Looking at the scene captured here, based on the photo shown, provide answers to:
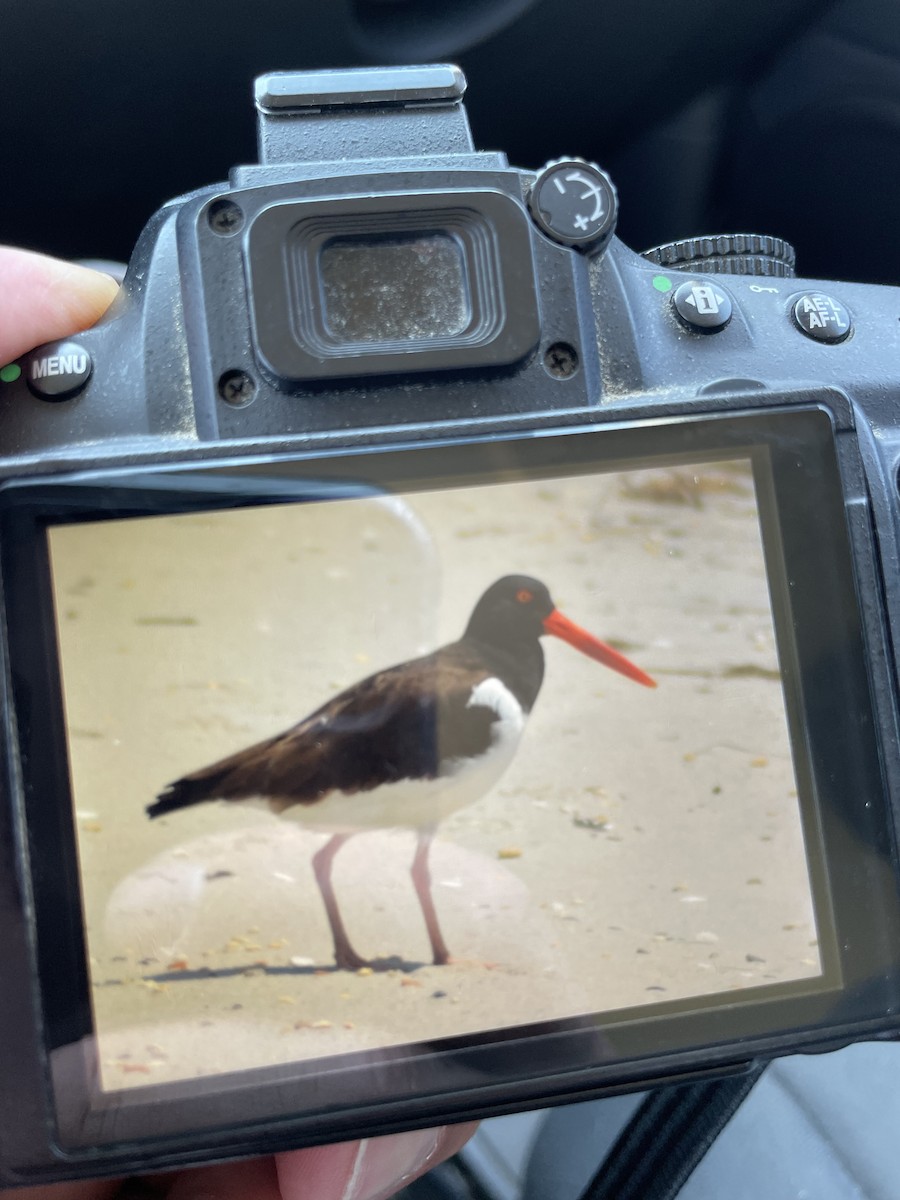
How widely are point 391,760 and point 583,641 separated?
0.33 feet

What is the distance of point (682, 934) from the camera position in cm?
46

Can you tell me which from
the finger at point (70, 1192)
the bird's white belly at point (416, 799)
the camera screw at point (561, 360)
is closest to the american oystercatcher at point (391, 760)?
the bird's white belly at point (416, 799)

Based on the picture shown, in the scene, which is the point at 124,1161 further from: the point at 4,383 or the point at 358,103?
the point at 358,103

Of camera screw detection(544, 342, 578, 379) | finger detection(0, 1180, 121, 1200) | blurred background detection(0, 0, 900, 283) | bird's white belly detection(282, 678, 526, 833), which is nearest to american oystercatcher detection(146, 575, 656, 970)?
bird's white belly detection(282, 678, 526, 833)

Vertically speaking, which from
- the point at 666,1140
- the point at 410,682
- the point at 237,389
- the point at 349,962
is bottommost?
the point at 666,1140

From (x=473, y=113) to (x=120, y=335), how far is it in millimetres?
294

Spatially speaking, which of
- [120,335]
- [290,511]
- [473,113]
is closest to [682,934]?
[290,511]

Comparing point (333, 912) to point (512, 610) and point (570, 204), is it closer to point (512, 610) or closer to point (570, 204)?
point (512, 610)

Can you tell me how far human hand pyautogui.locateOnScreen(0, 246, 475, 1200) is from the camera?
0.45 m

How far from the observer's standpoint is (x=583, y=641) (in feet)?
1.57

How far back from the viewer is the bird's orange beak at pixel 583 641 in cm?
48

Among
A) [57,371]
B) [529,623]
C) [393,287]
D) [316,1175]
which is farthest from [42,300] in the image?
[316,1175]

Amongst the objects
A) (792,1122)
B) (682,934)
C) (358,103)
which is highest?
(358,103)

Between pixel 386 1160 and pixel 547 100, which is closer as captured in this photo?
pixel 386 1160
